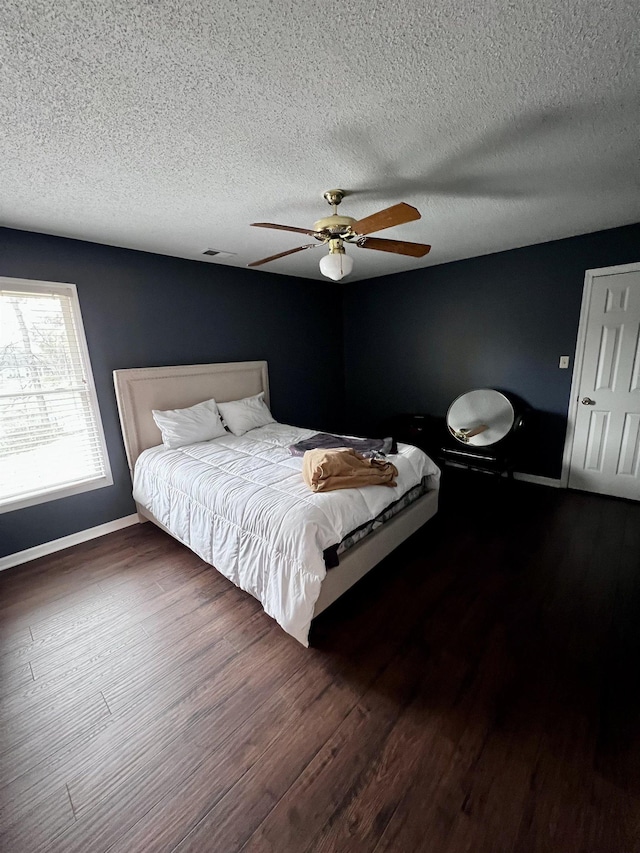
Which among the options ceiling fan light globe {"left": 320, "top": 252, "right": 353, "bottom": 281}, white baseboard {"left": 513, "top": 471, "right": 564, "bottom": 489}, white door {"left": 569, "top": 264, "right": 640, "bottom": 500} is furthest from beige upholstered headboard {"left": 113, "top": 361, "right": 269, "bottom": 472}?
white door {"left": 569, "top": 264, "right": 640, "bottom": 500}

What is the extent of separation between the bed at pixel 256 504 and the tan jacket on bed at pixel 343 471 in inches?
2.3

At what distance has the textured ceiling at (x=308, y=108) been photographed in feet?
3.21

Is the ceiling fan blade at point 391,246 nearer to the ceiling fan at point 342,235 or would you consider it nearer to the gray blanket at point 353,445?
the ceiling fan at point 342,235

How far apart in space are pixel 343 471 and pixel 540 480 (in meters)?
2.74

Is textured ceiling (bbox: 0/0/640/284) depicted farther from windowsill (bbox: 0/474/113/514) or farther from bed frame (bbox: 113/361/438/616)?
windowsill (bbox: 0/474/113/514)

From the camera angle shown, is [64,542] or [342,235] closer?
[342,235]

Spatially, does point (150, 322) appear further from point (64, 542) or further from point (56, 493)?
point (64, 542)

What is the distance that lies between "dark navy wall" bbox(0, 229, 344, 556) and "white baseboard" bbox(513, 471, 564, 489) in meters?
2.72

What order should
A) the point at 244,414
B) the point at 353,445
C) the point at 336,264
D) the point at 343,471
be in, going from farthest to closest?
the point at 244,414
the point at 353,445
the point at 343,471
the point at 336,264

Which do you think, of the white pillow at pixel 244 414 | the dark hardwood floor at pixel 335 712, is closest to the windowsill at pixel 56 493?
the dark hardwood floor at pixel 335 712

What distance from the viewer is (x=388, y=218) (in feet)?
5.50

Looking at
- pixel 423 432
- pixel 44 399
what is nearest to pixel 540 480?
pixel 423 432

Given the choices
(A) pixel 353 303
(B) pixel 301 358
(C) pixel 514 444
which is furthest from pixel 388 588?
(A) pixel 353 303

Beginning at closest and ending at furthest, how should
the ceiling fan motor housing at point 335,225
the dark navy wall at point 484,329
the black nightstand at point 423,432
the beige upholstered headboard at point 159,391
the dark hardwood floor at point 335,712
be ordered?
1. the dark hardwood floor at point 335,712
2. the ceiling fan motor housing at point 335,225
3. the beige upholstered headboard at point 159,391
4. the dark navy wall at point 484,329
5. the black nightstand at point 423,432
